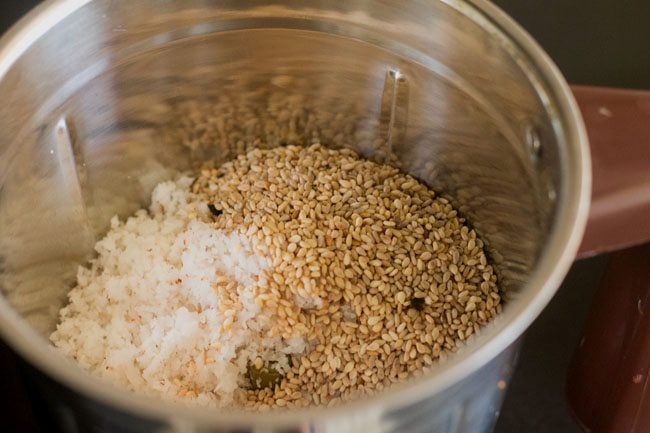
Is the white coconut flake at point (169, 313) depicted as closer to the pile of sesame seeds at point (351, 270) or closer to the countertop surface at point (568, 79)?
the pile of sesame seeds at point (351, 270)

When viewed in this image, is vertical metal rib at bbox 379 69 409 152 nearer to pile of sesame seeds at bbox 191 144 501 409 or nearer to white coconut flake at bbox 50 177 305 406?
pile of sesame seeds at bbox 191 144 501 409

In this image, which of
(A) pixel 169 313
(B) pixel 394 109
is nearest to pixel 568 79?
(B) pixel 394 109

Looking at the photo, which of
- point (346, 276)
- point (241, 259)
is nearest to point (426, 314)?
point (346, 276)

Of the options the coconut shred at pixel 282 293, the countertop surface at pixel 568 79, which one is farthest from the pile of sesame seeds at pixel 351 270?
the countertop surface at pixel 568 79

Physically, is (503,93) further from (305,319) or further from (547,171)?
(305,319)

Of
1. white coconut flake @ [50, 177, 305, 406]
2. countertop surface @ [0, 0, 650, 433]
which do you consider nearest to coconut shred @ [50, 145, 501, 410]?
white coconut flake @ [50, 177, 305, 406]

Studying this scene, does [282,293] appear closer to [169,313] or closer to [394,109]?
[169,313]
